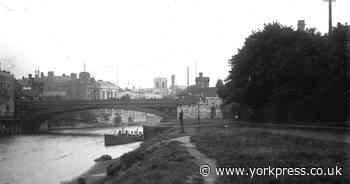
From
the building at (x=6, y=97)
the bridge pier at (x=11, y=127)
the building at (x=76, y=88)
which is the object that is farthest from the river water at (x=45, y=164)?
the building at (x=76, y=88)

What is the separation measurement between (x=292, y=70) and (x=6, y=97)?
85868mm

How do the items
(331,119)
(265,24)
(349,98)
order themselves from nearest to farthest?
(349,98) < (331,119) < (265,24)

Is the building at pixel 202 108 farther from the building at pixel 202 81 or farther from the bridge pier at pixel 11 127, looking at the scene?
the bridge pier at pixel 11 127

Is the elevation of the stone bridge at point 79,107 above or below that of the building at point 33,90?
below

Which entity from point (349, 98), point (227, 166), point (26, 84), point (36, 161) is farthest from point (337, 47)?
point (26, 84)

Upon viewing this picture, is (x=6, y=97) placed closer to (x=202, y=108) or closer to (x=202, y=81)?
(x=202, y=108)

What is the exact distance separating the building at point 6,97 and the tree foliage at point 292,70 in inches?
2817

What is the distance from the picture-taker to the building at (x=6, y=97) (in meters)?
104

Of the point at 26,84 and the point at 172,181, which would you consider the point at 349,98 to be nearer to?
the point at 172,181

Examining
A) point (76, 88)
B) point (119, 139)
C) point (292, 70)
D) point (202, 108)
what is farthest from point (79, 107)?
point (76, 88)

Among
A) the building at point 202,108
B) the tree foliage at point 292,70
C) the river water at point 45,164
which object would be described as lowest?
the river water at point 45,164

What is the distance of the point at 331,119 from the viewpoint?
3462 cm

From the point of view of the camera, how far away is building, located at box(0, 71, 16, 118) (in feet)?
343

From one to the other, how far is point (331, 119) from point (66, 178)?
2252cm
